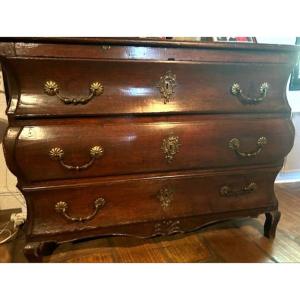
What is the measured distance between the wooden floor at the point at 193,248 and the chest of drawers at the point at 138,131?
0.38 feet

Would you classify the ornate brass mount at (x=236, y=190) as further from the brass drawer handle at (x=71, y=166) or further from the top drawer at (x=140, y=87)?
the brass drawer handle at (x=71, y=166)

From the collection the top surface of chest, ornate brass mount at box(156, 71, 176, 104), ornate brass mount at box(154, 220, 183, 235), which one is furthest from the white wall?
ornate brass mount at box(156, 71, 176, 104)

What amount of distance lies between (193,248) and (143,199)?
12.4 inches

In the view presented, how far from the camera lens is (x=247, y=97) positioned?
2.73ft

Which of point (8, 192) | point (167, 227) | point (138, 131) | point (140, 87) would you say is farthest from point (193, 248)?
point (8, 192)

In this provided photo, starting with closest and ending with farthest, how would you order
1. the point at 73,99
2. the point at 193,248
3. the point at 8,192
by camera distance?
the point at 73,99, the point at 193,248, the point at 8,192

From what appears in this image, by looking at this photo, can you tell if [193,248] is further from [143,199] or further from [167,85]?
[167,85]

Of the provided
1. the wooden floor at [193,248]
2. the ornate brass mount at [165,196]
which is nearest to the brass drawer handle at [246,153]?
the ornate brass mount at [165,196]

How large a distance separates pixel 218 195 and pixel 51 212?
1.83ft

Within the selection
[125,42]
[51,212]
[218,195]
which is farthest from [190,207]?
[125,42]

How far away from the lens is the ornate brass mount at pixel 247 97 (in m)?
0.81
